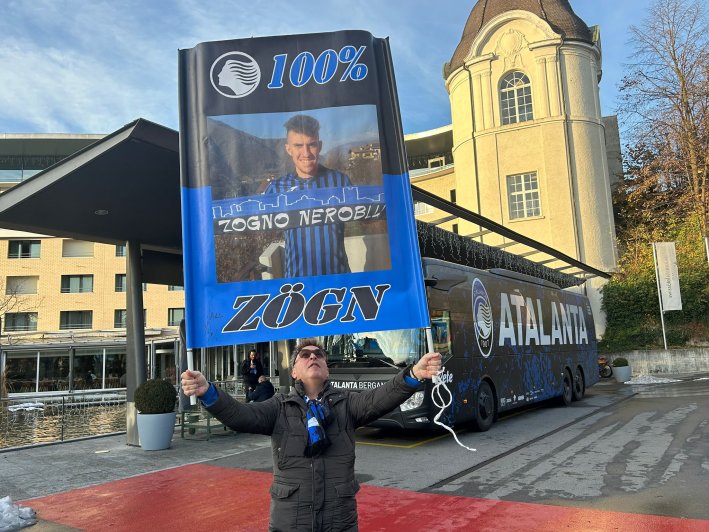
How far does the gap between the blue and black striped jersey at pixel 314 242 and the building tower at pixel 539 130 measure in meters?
27.0

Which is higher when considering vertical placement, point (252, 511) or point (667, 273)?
point (667, 273)

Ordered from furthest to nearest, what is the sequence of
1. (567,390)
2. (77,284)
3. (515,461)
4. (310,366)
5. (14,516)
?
(77,284), (567,390), (515,461), (14,516), (310,366)

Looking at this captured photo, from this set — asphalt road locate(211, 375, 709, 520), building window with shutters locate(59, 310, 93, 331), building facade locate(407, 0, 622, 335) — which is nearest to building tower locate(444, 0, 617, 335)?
building facade locate(407, 0, 622, 335)

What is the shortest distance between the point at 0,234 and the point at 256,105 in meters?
47.0

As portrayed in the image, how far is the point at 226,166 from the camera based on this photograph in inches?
147

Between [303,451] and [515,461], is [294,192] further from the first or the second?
[515,461]

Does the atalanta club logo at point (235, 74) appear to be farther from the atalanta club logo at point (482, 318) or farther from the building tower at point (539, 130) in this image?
the building tower at point (539, 130)

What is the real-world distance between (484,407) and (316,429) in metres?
9.36

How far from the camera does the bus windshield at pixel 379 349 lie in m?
10.1

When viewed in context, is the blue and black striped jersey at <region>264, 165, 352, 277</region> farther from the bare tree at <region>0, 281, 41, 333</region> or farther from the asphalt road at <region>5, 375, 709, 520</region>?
the bare tree at <region>0, 281, 41, 333</region>

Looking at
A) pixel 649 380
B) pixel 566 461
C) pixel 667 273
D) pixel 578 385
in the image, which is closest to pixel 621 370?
pixel 649 380

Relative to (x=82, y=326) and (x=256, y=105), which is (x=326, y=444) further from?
(x=82, y=326)

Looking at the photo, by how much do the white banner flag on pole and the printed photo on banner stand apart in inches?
1027

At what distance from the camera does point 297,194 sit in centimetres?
365
